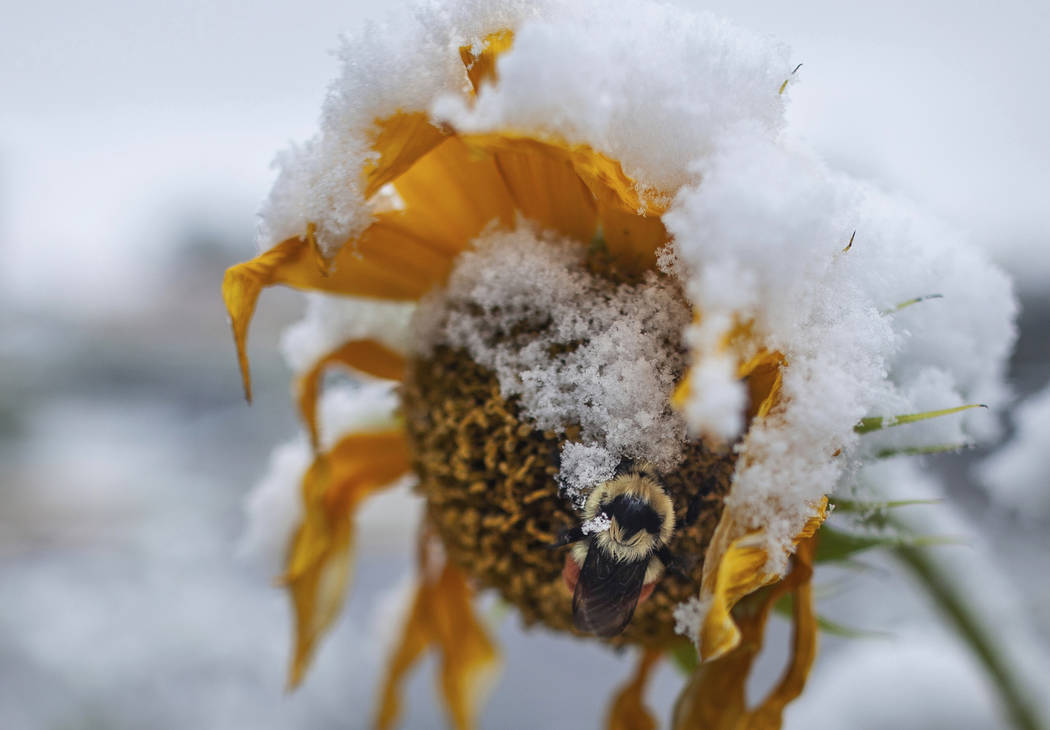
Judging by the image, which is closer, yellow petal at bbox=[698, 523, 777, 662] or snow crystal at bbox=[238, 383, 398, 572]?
yellow petal at bbox=[698, 523, 777, 662]

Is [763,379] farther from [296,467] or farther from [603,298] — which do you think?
[296,467]

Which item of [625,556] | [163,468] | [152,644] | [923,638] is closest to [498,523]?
[625,556]

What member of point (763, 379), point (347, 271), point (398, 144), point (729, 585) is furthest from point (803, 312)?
point (347, 271)

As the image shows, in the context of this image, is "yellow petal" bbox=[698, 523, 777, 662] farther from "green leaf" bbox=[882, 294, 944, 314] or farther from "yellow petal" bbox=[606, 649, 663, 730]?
"yellow petal" bbox=[606, 649, 663, 730]

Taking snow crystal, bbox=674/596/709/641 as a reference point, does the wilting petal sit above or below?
below

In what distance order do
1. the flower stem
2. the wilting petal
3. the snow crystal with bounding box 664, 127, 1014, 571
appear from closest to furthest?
the snow crystal with bounding box 664, 127, 1014, 571, the wilting petal, the flower stem

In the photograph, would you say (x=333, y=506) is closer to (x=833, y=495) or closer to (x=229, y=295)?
(x=229, y=295)

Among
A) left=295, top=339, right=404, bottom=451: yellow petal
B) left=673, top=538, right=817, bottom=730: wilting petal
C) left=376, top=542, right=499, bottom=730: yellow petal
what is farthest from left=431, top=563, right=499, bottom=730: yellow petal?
left=673, top=538, right=817, bottom=730: wilting petal
